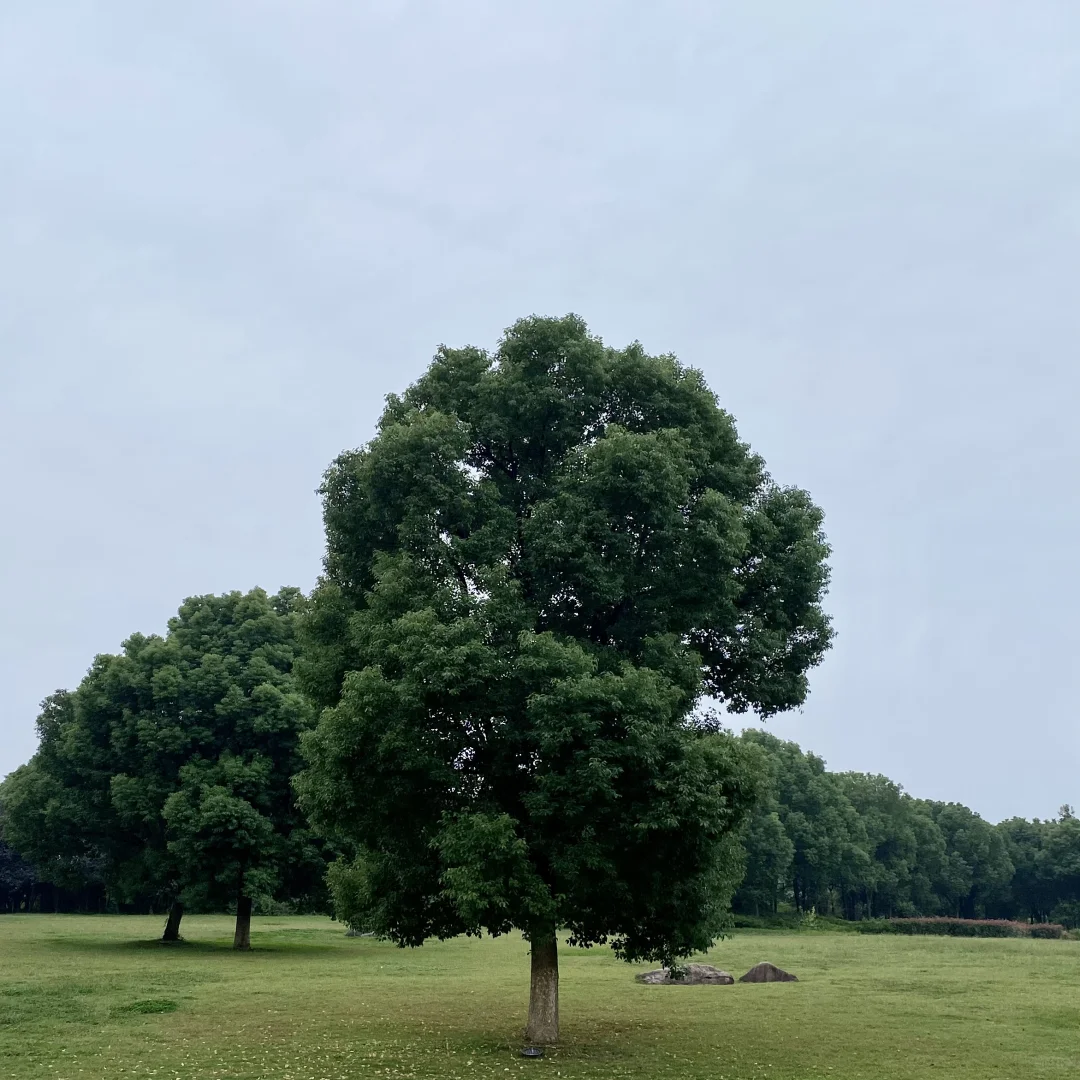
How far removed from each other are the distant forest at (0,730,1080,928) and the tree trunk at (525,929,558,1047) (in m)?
84.1

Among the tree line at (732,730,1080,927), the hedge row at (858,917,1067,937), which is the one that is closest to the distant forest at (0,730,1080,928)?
the tree line at (732,730,1080,927)

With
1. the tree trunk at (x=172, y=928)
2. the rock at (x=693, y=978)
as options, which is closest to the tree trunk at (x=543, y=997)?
the rock at (x=693, y=978)

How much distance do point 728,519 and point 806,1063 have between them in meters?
11.0

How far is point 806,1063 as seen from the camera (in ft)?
65.3

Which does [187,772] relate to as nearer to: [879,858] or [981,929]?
[981,929]

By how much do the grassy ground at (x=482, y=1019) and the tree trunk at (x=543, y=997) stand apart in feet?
1.51

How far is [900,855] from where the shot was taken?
123 m

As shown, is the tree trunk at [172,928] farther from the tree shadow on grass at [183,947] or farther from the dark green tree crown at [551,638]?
the dark green tree crown at [551,638]

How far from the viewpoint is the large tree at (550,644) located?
18.7m

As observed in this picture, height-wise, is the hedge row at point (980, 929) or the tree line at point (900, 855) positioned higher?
the tree line at point (900, 855)

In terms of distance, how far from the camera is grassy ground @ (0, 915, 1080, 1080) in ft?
62.9

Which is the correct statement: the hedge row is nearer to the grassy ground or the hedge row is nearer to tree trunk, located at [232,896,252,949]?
the grassy ground

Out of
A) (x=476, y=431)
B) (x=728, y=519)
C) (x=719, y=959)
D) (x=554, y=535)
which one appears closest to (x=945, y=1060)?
(x=728, y=519)

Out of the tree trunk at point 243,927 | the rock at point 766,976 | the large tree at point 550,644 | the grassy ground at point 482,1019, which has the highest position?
the large tree at point 550,644
